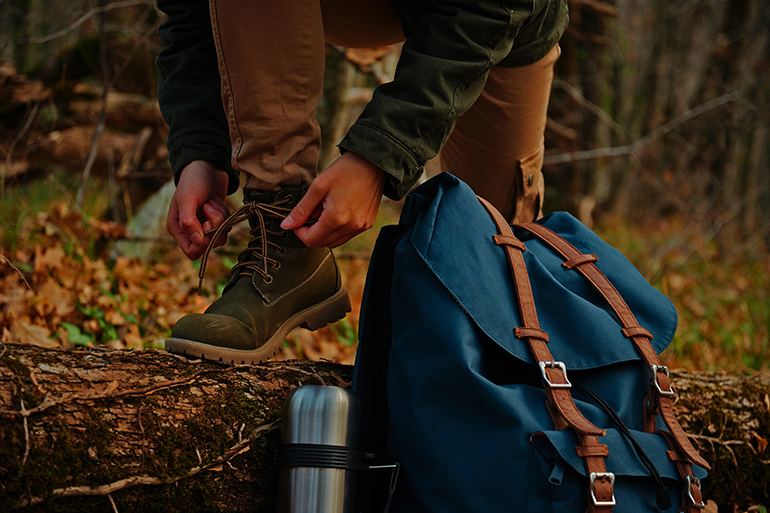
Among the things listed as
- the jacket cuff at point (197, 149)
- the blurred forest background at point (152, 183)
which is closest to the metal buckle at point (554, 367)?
the jacket cuff at point (197, 149)

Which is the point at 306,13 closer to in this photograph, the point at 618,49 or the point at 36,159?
the point at 36,159

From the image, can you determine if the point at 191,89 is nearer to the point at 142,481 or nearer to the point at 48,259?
the point at 142,481

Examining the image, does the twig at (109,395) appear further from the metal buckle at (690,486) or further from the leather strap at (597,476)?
the metal buckle at (690,486)

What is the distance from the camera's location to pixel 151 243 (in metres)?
2.89

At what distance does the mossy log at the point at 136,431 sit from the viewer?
102 centimetres

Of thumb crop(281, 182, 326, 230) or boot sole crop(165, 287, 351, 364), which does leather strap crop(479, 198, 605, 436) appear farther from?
boot sole crop(165, 287, 351, 364)

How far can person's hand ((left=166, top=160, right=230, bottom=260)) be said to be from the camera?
1.36 metres

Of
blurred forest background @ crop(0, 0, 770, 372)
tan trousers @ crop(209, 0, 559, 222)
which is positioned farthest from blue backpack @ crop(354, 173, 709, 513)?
blurred forest background @ crop(0, 0, 770, 372)

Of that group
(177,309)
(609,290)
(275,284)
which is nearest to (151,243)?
(177,309)

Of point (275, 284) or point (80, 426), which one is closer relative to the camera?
point (80, 426)

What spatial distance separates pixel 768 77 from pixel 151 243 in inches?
239

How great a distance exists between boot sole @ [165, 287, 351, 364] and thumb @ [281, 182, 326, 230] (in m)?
0.29

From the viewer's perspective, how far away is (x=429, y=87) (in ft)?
4.05

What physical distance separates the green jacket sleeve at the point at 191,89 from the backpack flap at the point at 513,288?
564 millimetres
